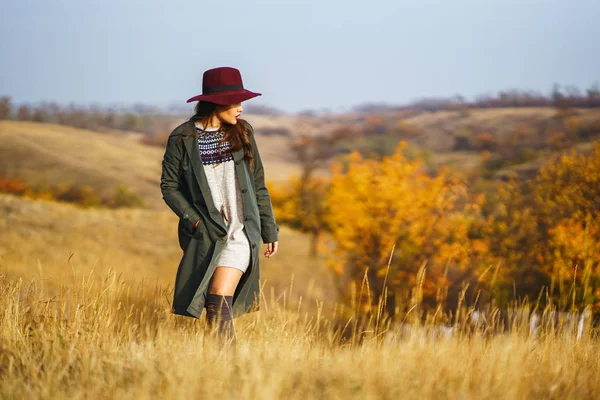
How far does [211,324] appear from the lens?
159 inches

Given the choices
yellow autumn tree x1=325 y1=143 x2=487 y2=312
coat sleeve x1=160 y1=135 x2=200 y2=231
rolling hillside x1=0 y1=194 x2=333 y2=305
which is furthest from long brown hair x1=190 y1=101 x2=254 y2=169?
rolling hillside x1=0 y1=194 x2=333 y2=305

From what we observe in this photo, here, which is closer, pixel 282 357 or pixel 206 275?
pixel 282 357

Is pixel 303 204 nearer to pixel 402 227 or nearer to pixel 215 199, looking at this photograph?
pixel 402 227

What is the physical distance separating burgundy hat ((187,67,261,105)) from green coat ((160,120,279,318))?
0.21 metres

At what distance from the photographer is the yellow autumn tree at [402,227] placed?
2752 centimetres

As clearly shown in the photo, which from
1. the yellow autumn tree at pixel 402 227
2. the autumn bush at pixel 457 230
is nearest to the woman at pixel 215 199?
the autumn bush at pixel 457 230

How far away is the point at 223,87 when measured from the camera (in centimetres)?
403

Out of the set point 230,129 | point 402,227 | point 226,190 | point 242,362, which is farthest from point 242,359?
point 402,227

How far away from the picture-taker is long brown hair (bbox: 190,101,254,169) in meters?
4.00

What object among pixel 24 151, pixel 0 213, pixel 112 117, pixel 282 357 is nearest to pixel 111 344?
pixel 282 357

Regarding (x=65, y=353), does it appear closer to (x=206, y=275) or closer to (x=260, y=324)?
(x=206, y=275)

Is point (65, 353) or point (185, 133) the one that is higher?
point (185, 133)

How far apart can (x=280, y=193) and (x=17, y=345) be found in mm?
48219

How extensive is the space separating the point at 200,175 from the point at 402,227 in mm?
26242
